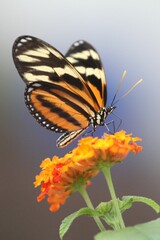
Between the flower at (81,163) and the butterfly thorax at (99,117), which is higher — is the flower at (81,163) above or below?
below

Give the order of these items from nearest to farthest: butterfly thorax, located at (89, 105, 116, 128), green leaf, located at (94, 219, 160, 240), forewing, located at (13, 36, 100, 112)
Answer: green leaf, located at (94, 219, 160, 240)
forewing, located at (13, 36, 100, 112)
butterfly thorax, located at (89, 105, 116, 128)

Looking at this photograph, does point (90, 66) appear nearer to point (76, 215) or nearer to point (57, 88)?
point (57, 88)

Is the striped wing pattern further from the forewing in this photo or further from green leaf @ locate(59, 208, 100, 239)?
green leaf @ locate(59, 208, 100, 239)

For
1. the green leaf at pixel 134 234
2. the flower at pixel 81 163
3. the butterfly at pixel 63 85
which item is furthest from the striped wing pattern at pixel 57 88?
the green leaf at pixel 134 234

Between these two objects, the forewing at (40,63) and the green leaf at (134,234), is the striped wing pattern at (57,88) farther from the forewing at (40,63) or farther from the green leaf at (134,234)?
the green leaf at (134,234)

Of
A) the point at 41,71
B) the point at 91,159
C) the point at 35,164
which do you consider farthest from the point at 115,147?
the point at 35,164

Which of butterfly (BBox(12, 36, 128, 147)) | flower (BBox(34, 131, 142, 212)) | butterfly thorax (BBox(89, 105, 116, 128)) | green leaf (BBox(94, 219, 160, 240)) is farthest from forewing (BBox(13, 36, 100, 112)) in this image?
green leaf (BBox(94, 219, 160, 240))

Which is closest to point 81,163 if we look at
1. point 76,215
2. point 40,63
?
point 76,215

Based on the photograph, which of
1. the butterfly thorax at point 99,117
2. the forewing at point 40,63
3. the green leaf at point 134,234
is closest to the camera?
the green leaf at point 134,234
